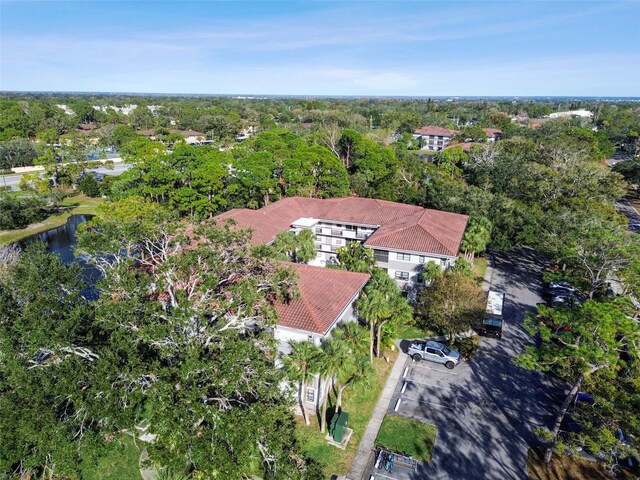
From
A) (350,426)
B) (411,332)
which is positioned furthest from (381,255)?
(350,426)

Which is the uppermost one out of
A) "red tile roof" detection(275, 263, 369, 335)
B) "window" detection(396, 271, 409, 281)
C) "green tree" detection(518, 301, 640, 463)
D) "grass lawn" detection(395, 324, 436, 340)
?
"green tree" detection(518, 301, 640, 463)

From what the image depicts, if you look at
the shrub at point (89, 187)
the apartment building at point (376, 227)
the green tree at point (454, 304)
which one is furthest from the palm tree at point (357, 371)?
the shrub at point (89, 187)

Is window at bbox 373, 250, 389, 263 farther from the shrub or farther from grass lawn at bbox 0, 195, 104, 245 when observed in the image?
the shrub

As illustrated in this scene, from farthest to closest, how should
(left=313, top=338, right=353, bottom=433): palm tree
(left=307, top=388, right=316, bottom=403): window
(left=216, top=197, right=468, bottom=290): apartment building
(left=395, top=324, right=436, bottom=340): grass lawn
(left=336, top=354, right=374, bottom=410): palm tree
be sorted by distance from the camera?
(left=216, top=197, right=468, bottom=290): apartment building < (left=395, top=324, right=436, bottom=340): grass lawn < (left=307, top=388, right=316, bottom=403): window < (left=336, top=354, right=374, bottom=410): palm tree < (left=313, top=338, right=353, bottom=433): palm tree

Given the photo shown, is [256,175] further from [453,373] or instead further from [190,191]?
[453,373]

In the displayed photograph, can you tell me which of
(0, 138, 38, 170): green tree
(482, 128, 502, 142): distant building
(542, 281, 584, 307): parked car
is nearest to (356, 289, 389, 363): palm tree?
(542, 281, 584, 307): parked car

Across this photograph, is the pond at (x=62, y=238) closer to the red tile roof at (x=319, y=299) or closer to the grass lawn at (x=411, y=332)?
the red tile roof at (x=319, y=299)
